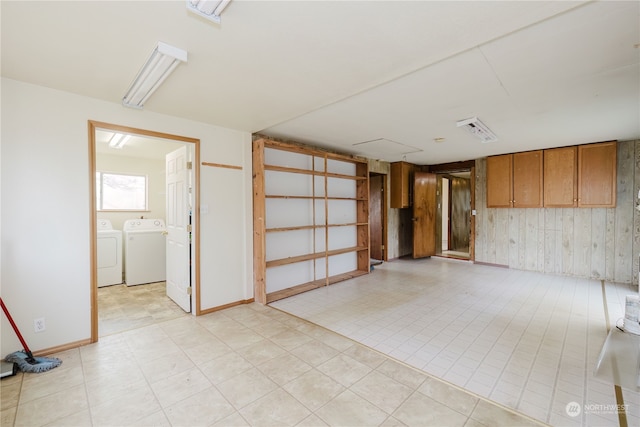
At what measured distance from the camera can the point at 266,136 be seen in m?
4.27

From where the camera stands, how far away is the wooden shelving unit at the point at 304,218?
3922 mm

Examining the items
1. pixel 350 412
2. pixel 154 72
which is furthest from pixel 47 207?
pixel 350 412

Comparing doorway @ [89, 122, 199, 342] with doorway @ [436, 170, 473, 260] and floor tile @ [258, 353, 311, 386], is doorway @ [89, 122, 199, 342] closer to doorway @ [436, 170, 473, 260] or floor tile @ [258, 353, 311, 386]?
floor tile @ [258, 353, 311, 386]

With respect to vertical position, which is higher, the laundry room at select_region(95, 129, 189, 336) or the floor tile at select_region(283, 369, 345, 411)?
the laundry room at select_region(95, 129, 189, 336)

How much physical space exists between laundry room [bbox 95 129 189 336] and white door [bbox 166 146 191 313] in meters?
0.20

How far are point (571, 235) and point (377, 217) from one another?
12.5ft

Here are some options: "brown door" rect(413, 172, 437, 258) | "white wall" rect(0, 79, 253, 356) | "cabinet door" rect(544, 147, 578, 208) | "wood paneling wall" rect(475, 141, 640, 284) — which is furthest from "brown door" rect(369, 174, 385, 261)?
"white wall" rect(0, 79, 253, 356)

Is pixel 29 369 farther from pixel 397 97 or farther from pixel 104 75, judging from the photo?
pixel 397 97

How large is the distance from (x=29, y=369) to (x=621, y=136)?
25.7 ft

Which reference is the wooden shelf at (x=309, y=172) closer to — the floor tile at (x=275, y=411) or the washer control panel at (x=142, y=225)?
the floor tile at (x=275, y=411)

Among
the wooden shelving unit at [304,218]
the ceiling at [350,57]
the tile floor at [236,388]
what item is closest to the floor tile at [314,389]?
the tile floor at [236,388]

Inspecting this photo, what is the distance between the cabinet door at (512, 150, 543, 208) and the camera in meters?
5.23

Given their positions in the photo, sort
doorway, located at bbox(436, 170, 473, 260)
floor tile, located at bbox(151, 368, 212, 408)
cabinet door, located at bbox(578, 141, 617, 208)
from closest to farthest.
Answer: floor tile, located at bbox(151, 368, 212, 408), cabinet door, located at bbox(578, 141, 617, 208), doorway, located at bbox(436, 170, 473, 260)

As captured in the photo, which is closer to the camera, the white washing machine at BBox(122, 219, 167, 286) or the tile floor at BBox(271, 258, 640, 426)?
the tile floor at BBox(271, 258, 640, 426)
